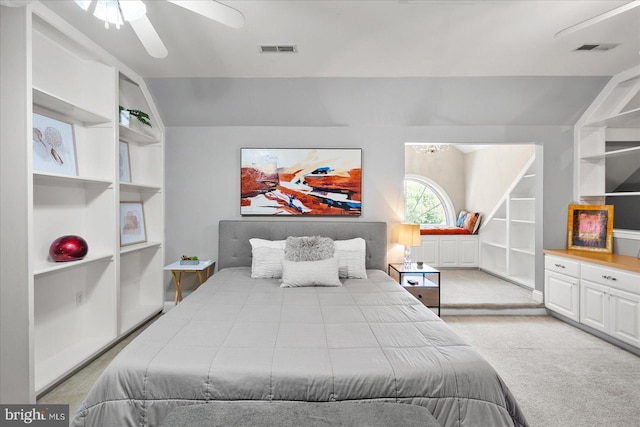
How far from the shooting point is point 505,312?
12.7 ft

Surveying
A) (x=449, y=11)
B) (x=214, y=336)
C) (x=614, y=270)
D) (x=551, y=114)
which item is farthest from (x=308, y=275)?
(x=551, y=114)

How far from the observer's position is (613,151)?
3562mm

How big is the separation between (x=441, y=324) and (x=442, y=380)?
0.58 metres

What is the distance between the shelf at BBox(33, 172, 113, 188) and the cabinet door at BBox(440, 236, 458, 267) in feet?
17.5

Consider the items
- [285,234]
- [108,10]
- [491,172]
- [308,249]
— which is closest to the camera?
[108,10]

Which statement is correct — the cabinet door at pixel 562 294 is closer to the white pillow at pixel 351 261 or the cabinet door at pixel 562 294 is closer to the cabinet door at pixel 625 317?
the cabinet door at pixel 625 317

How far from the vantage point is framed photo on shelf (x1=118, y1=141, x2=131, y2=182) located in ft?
11.0

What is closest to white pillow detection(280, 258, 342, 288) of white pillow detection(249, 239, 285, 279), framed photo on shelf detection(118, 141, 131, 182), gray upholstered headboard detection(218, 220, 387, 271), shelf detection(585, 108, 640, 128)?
white pillow detection(249, 239, 285, 279)

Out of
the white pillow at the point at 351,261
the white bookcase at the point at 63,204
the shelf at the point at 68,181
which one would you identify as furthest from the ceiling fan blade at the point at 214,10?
the white pillow at the point at 351,261

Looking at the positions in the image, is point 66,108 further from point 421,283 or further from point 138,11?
point 421,283

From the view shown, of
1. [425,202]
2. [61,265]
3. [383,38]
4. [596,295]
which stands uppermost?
[383,38]

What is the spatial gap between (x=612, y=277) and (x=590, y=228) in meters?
0.92

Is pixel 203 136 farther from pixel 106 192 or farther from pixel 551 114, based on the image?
pixel 551 114

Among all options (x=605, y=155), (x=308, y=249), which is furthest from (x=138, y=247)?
(x=605, y=155)
